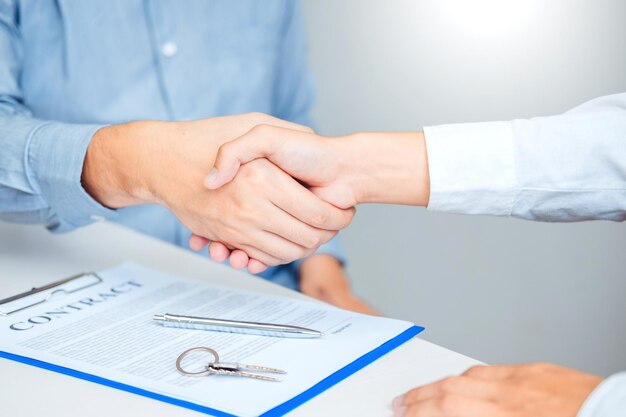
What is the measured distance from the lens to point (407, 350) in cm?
70

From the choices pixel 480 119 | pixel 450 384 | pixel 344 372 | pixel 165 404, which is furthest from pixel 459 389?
pixel 480 119

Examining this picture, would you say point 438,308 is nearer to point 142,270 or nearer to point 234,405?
point 142,270

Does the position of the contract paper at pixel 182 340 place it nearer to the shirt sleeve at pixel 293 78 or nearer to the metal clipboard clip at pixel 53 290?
the metal clipboard clip at pixel 53 290

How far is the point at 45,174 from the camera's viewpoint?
93 centimetres

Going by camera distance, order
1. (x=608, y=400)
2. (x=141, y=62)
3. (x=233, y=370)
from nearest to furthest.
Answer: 1. (x=608, y=400)
2. (x=233, y=370)
3. (x=141, y=62)

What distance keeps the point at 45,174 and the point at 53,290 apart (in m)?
0.18

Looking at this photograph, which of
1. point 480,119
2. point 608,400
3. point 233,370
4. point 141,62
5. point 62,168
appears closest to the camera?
point 608,400

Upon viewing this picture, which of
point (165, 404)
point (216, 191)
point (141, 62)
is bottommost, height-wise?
point (165, 404)

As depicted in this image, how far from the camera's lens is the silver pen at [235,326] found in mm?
710

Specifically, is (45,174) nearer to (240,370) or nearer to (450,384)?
(240,370)

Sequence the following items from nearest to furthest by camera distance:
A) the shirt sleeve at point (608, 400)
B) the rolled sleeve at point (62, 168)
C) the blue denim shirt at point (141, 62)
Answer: the shirt sleeve at point (608, 400)
the rolled sleeve at point (62, 168)
the blue denim shirt at point (141, 62)

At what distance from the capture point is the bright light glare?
1895 millimetres

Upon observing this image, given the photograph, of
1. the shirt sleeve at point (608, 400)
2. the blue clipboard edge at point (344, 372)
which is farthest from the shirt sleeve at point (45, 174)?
the shirt sleeve at point (608, 400)

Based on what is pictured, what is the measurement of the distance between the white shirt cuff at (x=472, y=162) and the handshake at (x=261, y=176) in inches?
0.8
